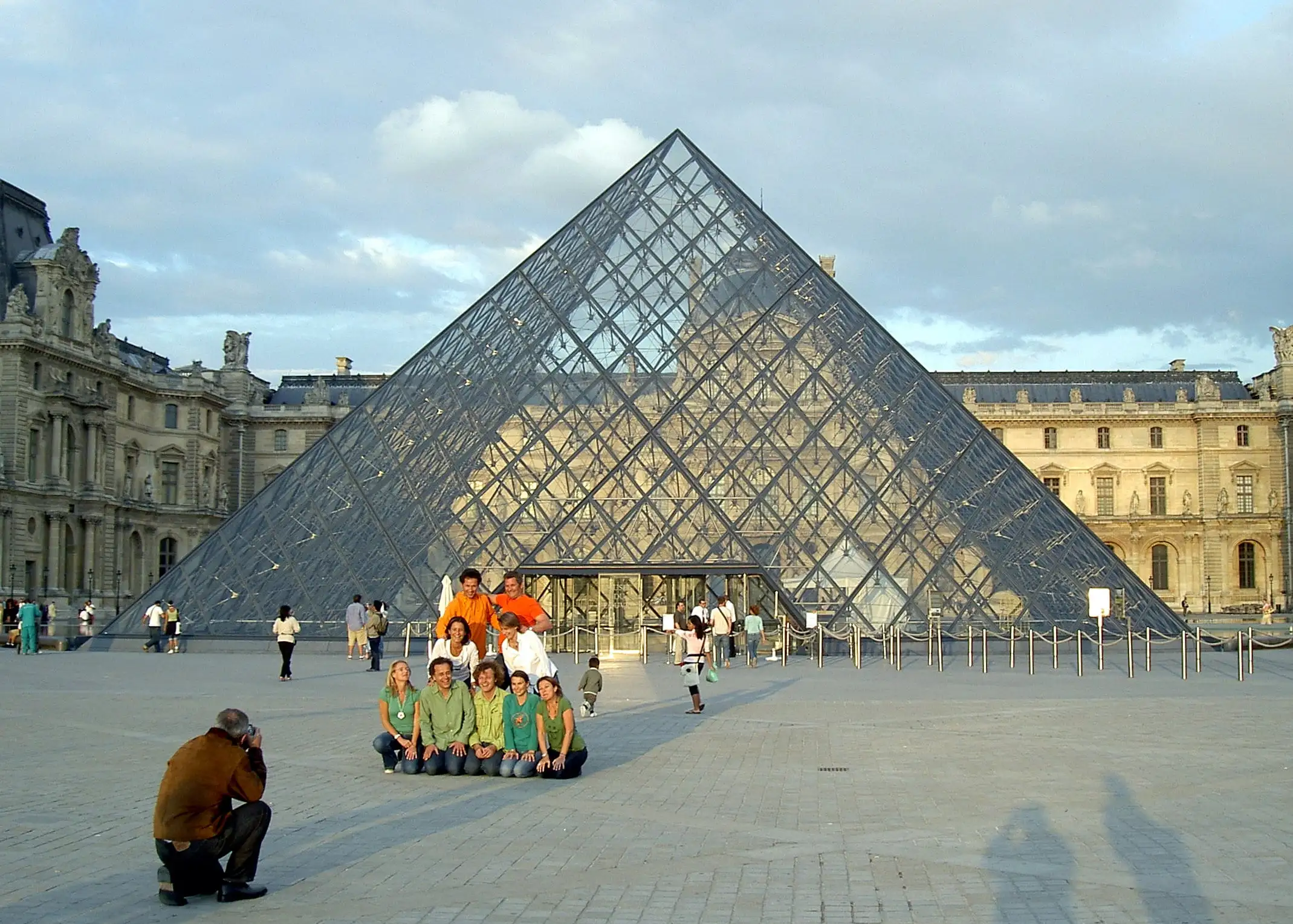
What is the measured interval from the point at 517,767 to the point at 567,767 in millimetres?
351

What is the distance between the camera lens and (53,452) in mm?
55281

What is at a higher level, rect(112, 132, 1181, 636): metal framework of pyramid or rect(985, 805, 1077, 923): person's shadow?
rect(112, 132, 1181, 636): metal framework of pyramid

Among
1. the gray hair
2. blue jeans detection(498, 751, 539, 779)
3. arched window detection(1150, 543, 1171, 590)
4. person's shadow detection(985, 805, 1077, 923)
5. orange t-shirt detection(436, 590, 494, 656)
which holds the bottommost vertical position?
person's shadow detection(985, 805, 1077, 923)

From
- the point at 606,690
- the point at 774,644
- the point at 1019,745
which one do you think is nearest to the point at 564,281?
the point at 774,644

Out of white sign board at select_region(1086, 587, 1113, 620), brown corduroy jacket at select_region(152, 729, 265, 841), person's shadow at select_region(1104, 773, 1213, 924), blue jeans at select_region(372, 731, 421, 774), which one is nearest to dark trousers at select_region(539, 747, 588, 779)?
blue jeans at select_region(372, 731, 421, 774)

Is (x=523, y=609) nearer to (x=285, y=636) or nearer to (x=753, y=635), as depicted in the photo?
(x=285, y=636)

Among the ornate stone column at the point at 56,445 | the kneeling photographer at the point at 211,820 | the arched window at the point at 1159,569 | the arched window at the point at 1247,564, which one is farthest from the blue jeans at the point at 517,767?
the arched window at the point at 1247,564

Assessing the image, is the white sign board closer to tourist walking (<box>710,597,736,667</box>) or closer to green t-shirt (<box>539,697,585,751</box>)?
tourist walking (<box>710,597,736,667</box>)

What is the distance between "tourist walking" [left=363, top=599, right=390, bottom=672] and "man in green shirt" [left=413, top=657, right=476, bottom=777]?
11.4 metres

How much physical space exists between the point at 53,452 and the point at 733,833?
5309 centimetres

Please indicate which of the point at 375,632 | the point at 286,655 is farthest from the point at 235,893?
the point at 375,632

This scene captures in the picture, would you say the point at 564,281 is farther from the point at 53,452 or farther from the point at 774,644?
the point at 53,452

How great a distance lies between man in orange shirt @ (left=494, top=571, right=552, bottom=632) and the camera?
10508mm

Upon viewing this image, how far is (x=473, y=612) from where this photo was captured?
429 inches
